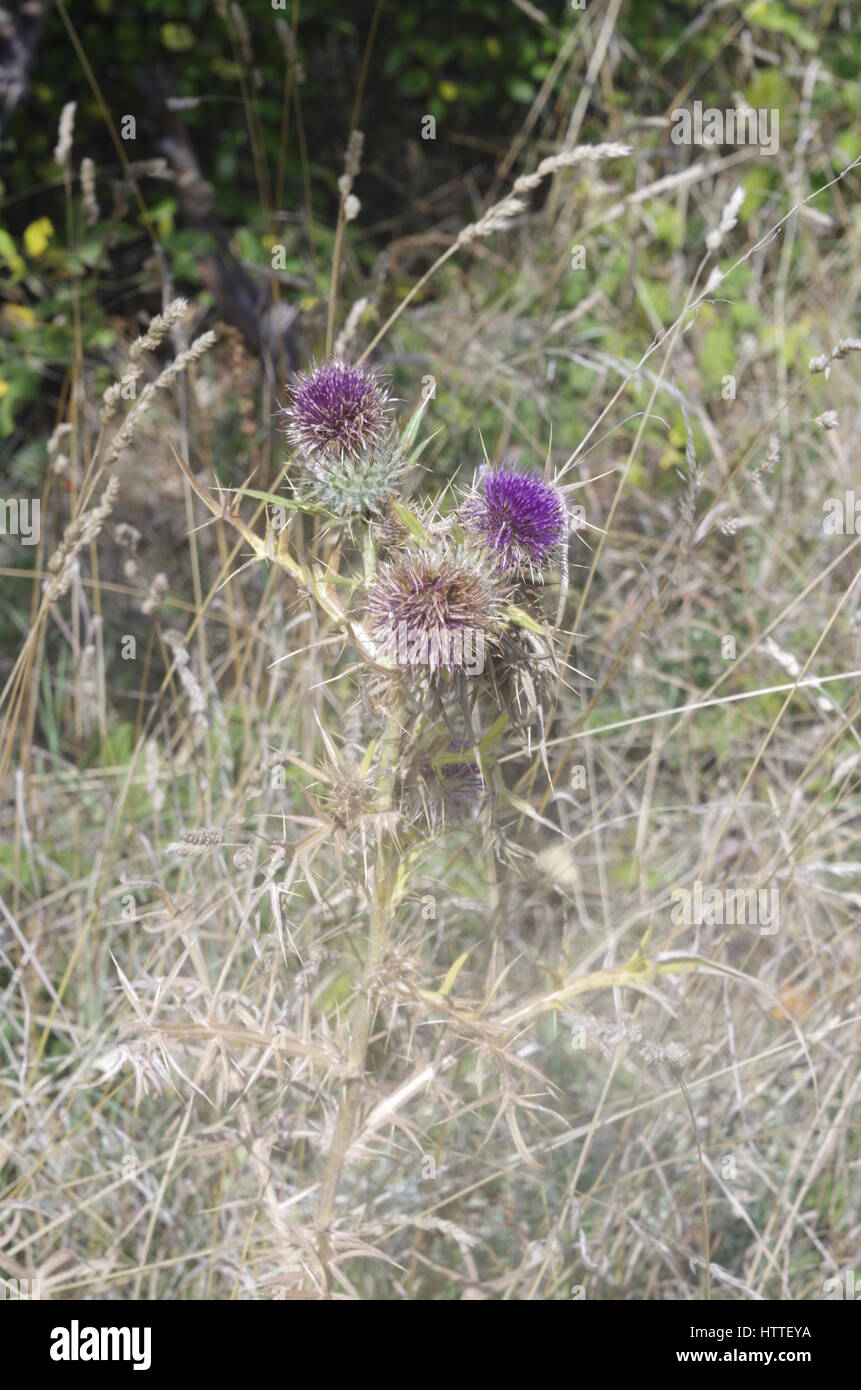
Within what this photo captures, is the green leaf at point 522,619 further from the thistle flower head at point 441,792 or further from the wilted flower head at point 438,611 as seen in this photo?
the thistle flower head at point 441,792

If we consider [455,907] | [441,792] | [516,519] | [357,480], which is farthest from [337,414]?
[455,907]

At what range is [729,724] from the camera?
2.77 metres

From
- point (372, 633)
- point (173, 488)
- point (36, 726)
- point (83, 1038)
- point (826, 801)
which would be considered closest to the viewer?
→ point (372, 633)

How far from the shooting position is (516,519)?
142 centimetres

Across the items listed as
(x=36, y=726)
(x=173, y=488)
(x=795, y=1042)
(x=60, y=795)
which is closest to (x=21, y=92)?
(x=173, y=488)

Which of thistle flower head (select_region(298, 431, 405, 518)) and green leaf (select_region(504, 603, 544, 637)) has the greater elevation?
thistle flower head (select_region(298, 431, 405, 518))

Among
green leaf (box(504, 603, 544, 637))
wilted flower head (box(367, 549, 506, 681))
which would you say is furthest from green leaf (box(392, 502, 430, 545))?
green leaf (box(504, 603, 544, 637))

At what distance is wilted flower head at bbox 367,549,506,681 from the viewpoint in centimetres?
132

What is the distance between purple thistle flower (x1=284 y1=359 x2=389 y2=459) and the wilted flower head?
0.17m

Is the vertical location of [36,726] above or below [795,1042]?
above

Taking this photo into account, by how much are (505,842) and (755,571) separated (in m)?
1.88

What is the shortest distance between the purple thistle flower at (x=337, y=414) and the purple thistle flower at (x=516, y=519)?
16 cm

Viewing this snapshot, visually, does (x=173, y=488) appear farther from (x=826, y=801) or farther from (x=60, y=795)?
(x=826, y=801)

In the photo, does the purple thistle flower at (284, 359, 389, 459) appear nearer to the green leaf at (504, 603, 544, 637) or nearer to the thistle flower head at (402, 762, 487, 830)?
the green leaf at (504, 603, 544, 637)
